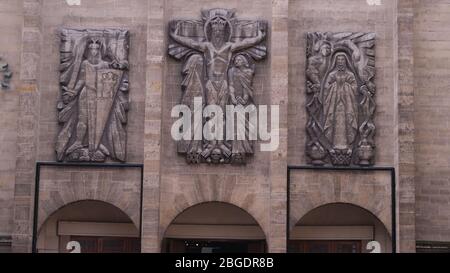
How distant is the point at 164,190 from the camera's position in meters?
22.4

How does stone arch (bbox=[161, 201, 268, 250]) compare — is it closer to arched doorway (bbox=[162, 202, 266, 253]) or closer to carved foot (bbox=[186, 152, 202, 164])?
arched doorway (bbox=[162, 202, 266, 253])

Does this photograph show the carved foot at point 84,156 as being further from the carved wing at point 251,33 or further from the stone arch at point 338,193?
the stone arch at point 338,193

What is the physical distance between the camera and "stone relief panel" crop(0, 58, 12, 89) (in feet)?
76.2

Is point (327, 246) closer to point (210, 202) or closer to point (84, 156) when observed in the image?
point (210, 202)

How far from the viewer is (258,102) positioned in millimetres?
22891

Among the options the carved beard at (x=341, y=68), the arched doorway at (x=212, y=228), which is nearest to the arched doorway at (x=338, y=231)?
the arched doorway at (x=212, y=228)

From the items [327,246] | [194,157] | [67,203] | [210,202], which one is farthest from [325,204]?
[67,203]

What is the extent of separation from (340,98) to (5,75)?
8.84 meters

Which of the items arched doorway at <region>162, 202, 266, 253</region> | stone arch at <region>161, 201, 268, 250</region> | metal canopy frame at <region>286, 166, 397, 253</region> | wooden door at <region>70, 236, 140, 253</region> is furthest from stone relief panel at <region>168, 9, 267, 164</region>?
wooden door at <region>70, 236, 140, 253</region>

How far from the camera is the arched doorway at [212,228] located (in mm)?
24500

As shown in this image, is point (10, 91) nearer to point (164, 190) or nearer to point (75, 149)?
point (75, 149)

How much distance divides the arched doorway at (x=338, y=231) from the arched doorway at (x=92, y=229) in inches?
180

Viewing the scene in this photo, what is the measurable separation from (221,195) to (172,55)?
386 centimetres
